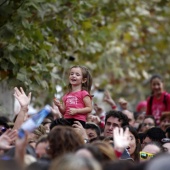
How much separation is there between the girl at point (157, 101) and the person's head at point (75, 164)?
27.3ft

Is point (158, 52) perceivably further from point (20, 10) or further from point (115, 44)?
Result: point (20, 10)

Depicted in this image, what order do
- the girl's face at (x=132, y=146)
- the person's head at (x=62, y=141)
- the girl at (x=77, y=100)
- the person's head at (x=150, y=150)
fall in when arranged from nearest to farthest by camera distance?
the person's head at (x=62, y=141), the person's head at (x=150, y=150), the girl's face at (x=132, y=146), the girl at (x=77, y=100)

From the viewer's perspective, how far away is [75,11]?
49.7 feet

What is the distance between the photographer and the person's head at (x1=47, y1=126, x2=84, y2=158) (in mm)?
8648

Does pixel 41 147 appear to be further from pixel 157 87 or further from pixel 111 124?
pixel 157 87

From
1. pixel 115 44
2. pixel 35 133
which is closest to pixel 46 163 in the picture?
pixel 35 133

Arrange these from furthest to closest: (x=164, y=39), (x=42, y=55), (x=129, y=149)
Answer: (x=164, y=39) → (x=42, y=55) → (x=129, y=149)

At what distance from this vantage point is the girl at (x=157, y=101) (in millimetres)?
15617

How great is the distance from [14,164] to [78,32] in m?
8.34

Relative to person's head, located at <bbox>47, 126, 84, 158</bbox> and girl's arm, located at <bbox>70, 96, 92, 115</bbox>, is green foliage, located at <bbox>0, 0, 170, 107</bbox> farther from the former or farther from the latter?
person's head, located at <bbox>47, 126, 84, 158</bbox>

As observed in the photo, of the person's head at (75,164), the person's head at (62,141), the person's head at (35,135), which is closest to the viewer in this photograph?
the person's head at (75,164)

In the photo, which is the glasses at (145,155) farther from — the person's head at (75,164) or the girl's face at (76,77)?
the person's head at (75,164)

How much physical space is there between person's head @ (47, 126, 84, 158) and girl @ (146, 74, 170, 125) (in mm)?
6946

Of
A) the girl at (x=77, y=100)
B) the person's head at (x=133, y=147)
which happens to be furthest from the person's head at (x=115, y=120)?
the person's head at (x=133, y=147)
